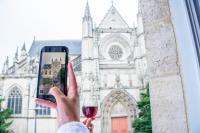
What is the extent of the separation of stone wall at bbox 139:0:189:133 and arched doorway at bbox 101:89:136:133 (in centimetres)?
1457

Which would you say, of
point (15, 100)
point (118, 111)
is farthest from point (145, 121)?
point (15, 100)

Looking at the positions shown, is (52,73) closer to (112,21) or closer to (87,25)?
(87,25)

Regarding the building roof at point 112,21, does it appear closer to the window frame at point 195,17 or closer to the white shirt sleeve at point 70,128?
the window frame at point 195,17

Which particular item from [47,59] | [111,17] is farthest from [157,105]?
[111,17]

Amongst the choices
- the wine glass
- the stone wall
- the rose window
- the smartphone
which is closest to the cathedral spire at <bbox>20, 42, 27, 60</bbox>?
the rose window

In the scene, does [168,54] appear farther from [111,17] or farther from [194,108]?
[111,17]

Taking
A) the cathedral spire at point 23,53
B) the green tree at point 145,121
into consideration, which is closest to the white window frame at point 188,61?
the green tree at point 145,121

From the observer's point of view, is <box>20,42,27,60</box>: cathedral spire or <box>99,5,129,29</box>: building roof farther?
<box>20,42,27,60</box>: cathedral spire

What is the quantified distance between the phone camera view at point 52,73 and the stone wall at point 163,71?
841 mm

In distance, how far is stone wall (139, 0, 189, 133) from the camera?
1.45 meters

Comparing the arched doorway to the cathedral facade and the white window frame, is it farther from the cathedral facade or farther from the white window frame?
the white window frame

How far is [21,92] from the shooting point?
16969mm

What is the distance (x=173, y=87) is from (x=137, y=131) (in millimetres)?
10041

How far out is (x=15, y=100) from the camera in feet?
55.0
